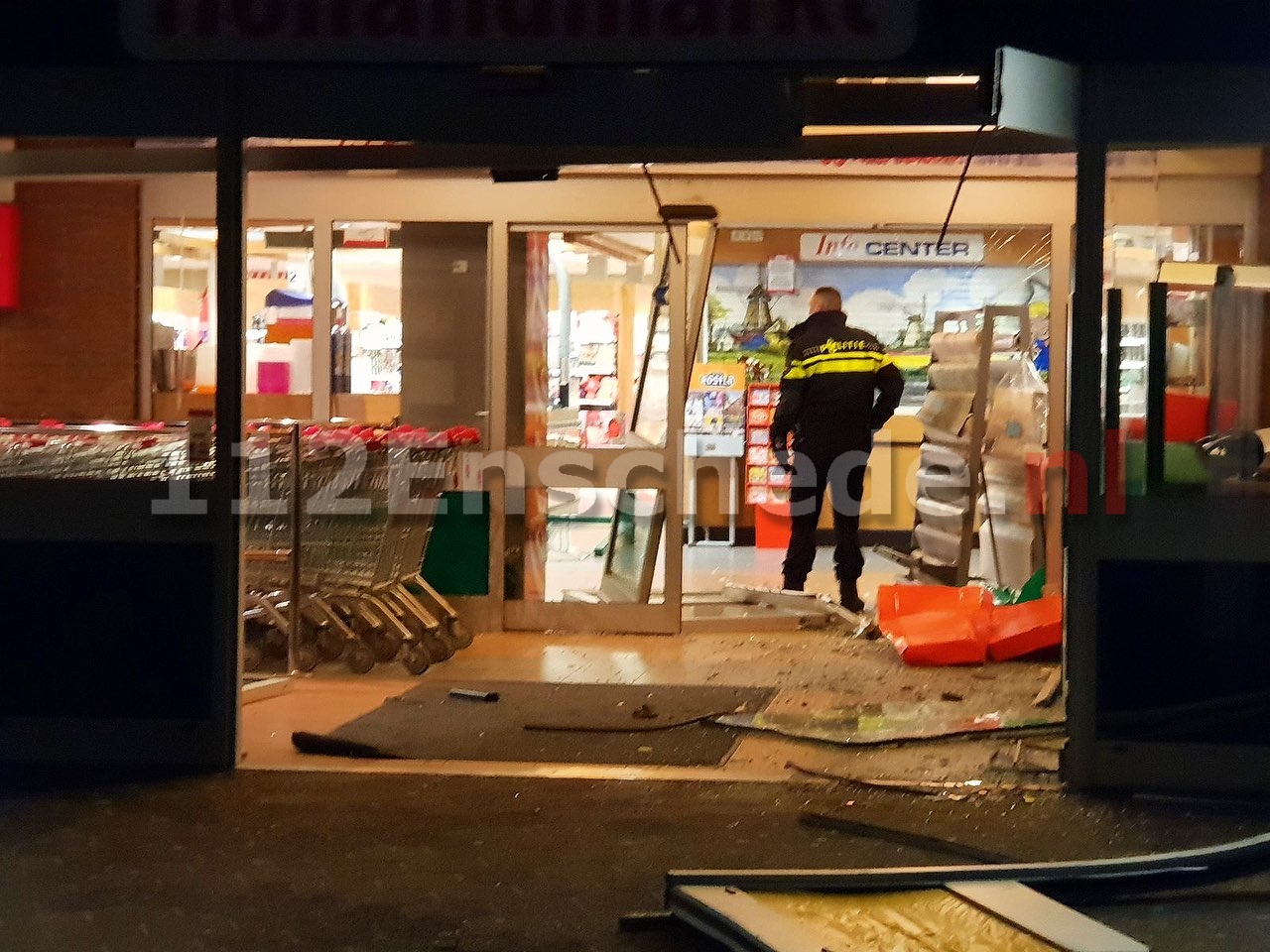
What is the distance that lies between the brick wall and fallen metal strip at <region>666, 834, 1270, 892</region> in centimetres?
587

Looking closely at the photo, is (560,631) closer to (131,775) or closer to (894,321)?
(131,775)

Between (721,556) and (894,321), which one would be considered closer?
(721,556)

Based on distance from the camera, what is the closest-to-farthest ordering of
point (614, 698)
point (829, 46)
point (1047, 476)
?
point (829, 46) < point (614, 698) < point (1047, 476)

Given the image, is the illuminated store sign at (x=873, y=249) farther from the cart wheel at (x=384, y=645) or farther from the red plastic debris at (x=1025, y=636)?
the cart wheel at (x=384, y=645)

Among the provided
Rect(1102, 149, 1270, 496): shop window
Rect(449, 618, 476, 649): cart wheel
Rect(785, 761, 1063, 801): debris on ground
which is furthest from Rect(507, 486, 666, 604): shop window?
Rect(1102, 149, 1270, 496): shop window

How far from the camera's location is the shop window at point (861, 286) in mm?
13633

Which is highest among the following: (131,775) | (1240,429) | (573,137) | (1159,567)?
(573,137)

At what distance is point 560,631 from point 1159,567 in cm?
399

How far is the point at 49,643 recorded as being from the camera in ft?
17.2

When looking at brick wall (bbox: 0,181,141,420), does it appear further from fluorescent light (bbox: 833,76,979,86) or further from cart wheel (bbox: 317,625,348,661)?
fluorescent light (bbox: 833,76,979,86)

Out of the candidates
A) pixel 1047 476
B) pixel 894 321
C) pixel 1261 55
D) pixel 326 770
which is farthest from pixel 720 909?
pixel 894 321

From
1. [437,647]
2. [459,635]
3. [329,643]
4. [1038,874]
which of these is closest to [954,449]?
[459,635]

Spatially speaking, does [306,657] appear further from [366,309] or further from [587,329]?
[587,329]

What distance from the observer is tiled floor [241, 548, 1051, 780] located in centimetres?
525
